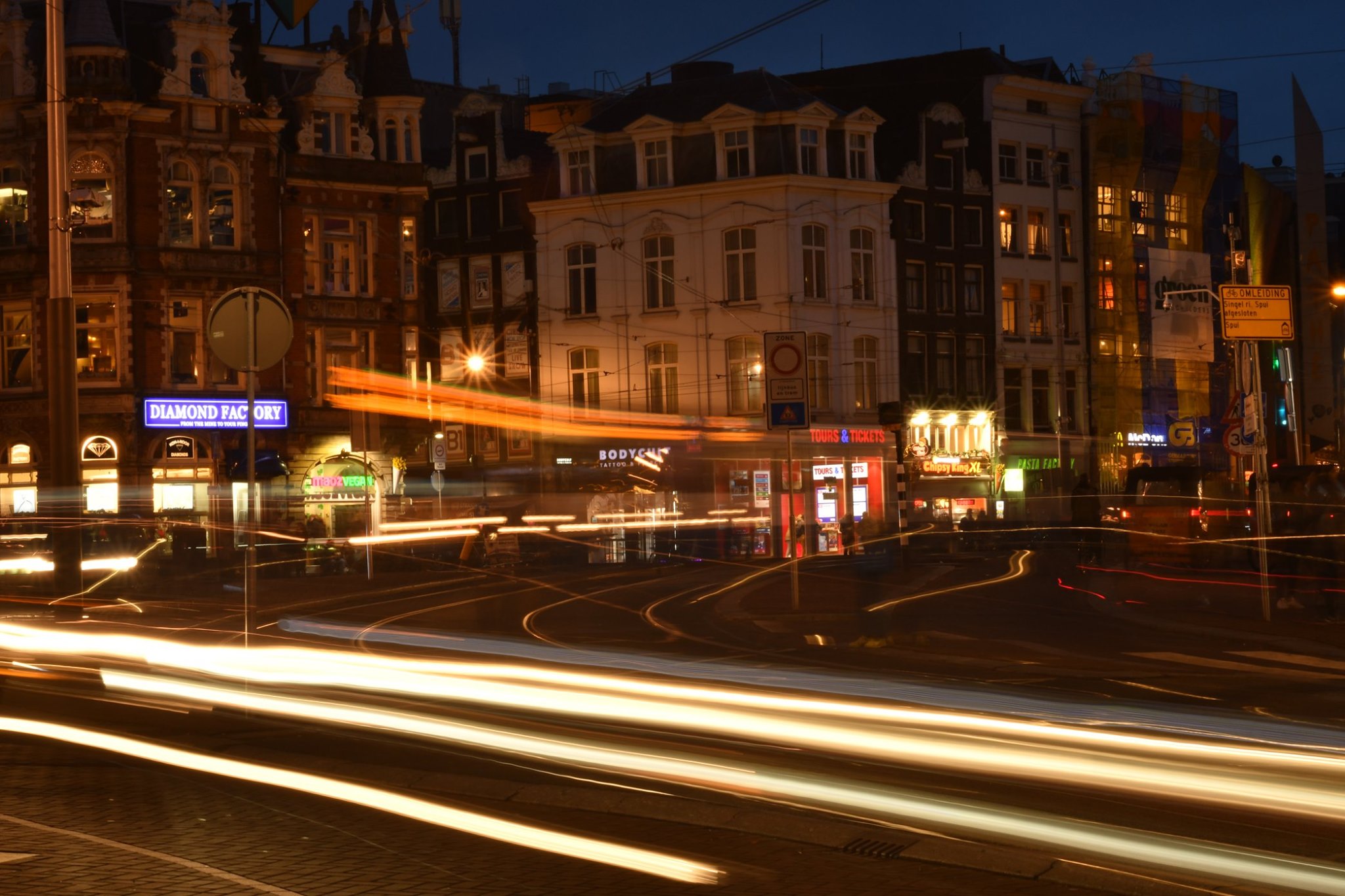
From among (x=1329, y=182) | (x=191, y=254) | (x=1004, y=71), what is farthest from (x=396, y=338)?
(x=1329, y=182)

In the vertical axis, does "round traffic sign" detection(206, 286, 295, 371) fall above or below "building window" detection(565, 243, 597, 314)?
below

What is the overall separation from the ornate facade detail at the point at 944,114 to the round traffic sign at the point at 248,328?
48866mm

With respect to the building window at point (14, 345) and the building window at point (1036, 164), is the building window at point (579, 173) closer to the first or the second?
the building window at point (1036, 164)

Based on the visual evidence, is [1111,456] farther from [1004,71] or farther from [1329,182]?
[1329,182]

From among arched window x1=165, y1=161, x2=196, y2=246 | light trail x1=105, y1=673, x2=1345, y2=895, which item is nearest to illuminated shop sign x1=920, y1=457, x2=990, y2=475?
arched window x1=165, y1=161, x2=196, y2=246

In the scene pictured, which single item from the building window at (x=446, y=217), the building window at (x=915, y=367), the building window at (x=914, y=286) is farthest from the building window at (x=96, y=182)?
the building window at (x=915, y=367)

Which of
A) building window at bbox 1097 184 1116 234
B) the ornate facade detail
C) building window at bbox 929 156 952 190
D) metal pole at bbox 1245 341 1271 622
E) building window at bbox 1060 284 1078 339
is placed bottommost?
metal pole at bbox 1245 341 1271 622

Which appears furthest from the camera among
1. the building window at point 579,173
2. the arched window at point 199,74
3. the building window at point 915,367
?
the building window at point 915,367

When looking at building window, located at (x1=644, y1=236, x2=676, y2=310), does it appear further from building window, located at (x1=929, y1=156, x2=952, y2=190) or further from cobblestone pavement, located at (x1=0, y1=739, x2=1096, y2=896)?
cobblestone pavement, located at (x1=0, y1=739, x2=1096, y2=896)

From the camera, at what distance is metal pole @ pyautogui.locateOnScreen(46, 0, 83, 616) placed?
701 inches

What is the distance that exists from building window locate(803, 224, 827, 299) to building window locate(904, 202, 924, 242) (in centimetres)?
435

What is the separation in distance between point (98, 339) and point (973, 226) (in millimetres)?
32229

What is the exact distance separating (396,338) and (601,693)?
42.7 metres

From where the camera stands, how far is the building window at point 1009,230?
200 feet
